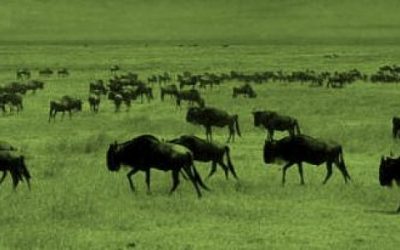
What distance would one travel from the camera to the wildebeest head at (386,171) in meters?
14.6

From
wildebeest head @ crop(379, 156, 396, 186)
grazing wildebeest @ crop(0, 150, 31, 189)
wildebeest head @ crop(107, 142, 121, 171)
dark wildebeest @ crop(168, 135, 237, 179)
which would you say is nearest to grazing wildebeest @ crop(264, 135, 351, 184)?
dark wildebeest @ crop(168, 135, 237, 179)

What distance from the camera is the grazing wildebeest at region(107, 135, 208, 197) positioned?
14.8 m

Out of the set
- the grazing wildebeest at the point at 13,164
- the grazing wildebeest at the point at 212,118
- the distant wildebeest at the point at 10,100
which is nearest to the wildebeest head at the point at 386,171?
the grazing wildebeest at the point at 13,164

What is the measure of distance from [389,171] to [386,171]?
52 mm

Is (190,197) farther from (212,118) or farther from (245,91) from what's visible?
(245,91)

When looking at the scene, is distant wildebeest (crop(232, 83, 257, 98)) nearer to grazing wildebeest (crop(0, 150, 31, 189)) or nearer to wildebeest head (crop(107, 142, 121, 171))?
wildebeest head (crop(107, 142, 121, 171))

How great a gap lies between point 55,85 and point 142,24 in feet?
303

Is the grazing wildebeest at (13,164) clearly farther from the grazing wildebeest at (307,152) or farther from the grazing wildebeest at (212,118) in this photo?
the grazing wildebeest at (212,118)

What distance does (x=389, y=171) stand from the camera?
48.1 ft

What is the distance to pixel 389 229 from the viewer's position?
499 inches

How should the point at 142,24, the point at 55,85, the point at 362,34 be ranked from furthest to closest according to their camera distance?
the point at 142,24
the point at 362,34
the point at 55,85

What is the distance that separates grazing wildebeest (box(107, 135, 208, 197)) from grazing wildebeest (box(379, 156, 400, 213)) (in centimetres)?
324

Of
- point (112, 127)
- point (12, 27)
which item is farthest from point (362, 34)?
point (112, 127)

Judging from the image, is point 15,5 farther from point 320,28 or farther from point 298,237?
point 298,237
